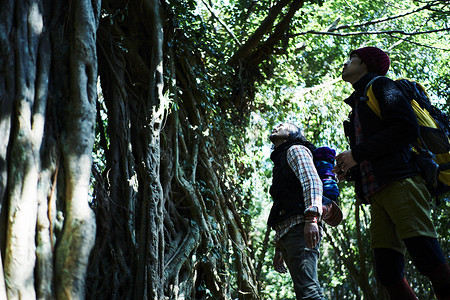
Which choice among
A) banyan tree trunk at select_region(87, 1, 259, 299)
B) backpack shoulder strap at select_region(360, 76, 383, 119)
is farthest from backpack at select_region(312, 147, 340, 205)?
banyan tree trunk at select_region(87, 1, 259, 299)

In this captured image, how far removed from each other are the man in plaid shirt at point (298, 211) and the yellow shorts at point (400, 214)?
0.42m

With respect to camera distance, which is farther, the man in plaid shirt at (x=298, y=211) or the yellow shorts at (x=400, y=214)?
the man in plaid shirt at (x=298, y=211)

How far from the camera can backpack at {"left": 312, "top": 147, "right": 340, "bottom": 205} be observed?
352cm

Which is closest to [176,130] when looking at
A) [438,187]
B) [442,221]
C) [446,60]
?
[438,187]

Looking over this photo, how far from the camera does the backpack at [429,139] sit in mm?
2633

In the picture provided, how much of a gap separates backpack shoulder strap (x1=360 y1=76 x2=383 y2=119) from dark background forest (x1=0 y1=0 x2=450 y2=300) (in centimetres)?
153

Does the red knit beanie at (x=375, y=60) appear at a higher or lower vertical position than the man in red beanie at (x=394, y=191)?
higher

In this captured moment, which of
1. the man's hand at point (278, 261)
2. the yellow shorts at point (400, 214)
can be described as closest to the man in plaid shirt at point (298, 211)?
the man's hand at point (278, 261)

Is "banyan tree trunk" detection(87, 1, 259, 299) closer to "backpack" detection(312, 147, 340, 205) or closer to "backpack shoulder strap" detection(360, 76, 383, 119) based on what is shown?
"backpack" detection(312, 147, 340, 205)

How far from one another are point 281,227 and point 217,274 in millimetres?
1202

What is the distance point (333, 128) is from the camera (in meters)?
9.23

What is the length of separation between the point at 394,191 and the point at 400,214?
5.1 inches

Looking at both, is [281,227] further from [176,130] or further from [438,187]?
[176,130]

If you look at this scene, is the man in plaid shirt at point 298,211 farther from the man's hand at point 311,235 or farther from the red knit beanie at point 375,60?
the red knit beanie at point 375,60
